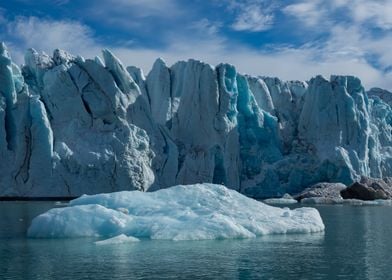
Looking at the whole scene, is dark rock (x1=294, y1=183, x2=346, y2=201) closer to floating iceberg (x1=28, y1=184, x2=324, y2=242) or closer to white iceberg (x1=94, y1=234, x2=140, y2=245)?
floating iceberg (x1=28, y1=184, x2=324, y2=242)

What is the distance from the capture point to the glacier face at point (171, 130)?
1390 inches

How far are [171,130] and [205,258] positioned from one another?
29.5m

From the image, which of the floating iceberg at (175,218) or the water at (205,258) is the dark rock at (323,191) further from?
the water at (205,258)

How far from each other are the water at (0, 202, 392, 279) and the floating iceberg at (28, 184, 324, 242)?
45 centimetres

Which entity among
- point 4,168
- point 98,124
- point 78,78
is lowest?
point 4,168

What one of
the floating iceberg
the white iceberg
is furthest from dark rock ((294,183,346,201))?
the white iceberg

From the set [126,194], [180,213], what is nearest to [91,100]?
[126,194]

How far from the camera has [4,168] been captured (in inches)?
1385

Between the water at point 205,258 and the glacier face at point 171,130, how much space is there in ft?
63.1

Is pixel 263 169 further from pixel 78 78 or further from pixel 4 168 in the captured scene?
pixel 4 168

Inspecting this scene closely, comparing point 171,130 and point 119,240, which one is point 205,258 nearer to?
point 119,240

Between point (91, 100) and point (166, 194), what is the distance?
2036cm

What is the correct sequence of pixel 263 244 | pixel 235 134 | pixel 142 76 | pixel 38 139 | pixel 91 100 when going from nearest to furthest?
pixel 263 244, pixel 38 139, pixel 91 100, pixel 235 134, pixel 142 76

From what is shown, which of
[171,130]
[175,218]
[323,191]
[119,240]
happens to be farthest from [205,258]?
[171,130]
